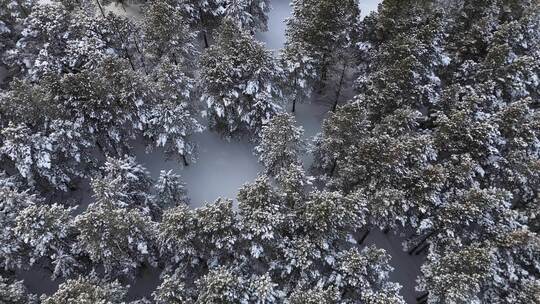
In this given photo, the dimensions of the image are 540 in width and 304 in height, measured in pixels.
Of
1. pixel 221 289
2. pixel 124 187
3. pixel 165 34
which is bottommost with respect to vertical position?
pixel 221 289

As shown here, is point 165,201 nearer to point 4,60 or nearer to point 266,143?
point 266,143

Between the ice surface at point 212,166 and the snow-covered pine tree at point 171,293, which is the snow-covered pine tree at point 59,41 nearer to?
the ice surface at point 212,166

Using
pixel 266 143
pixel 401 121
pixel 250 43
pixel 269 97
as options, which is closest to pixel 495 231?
pixel 401 121

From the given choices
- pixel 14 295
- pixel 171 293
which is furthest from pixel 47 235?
pixel 171 293

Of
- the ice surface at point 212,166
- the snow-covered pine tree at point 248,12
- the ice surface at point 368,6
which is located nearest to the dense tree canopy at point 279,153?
the snow-covered pine tree at point 248,12

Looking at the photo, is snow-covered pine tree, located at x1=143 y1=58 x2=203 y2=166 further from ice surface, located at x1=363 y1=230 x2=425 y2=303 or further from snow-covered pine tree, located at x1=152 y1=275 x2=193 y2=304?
ice surface, located at x1=363 y1=230 x2=425 y2=303

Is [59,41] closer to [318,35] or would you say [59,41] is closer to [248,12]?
[248,12]
